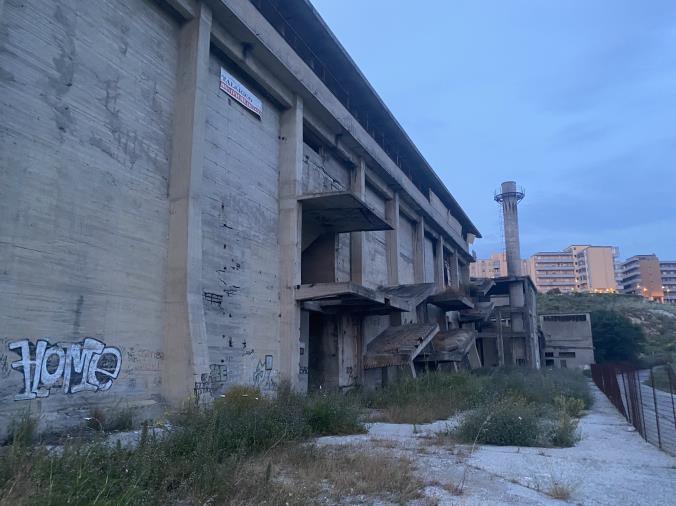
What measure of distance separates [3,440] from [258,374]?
23.7ft

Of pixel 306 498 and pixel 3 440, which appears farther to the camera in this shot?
pixel 3 440

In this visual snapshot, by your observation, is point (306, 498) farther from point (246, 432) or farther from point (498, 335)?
point (498, 335)

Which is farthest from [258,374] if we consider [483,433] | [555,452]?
[555,452]

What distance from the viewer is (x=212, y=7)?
42.7 feet

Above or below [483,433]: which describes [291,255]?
above

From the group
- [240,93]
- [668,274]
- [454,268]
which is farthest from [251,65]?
[668,274]

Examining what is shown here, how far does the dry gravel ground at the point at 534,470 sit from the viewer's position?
18.7 ft

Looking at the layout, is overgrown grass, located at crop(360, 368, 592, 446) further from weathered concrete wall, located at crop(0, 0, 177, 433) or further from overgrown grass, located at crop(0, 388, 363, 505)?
weathered concrete wall, located at crop(0, 0, 177, 433)

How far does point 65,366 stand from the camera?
8609 millimetres

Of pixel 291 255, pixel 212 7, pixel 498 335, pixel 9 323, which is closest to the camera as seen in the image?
pixel 9 323

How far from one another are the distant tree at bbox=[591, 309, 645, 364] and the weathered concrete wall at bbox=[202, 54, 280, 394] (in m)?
50.7

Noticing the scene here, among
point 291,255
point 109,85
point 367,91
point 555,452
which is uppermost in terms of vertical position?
point 367,91

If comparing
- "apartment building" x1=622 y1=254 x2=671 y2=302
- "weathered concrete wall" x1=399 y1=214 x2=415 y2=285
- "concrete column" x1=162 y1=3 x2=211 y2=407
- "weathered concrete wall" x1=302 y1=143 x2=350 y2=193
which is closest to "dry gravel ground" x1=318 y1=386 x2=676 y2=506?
"concrete column" x1=162 y1=3 x2=211 y2=407

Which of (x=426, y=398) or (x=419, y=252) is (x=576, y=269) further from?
(x=426, y=398)
